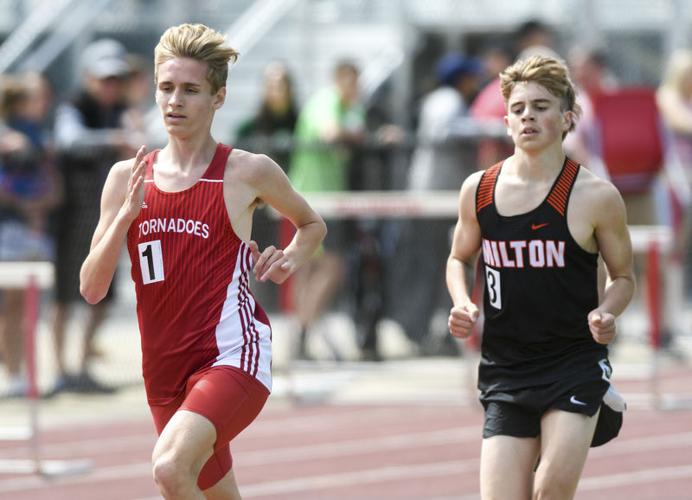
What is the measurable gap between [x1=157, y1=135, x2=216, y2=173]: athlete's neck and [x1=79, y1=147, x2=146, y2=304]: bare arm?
0.49 ft

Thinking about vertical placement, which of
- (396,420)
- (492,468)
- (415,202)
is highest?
(415,202)

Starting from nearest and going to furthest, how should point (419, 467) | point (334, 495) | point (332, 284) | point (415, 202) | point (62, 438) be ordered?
point (334, 495) < point (419, 467) < point (62, 438) < point (415, 202) < point (332, 284)

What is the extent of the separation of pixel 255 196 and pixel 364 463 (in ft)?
11.8

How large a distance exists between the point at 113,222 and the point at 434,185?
275 inches

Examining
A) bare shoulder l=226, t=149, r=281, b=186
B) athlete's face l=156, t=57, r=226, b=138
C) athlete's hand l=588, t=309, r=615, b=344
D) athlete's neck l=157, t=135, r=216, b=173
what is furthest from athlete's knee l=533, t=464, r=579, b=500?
athlete's face l=156, t=57, r=226, b=138

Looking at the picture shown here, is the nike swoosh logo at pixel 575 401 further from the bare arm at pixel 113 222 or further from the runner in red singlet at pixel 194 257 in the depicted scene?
the bare arm at pixel 113 222

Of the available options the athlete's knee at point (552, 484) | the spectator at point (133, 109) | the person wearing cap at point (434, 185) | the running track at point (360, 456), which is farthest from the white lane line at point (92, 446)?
the athlete's knee at point (552, 484)

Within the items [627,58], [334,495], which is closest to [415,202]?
[334,495]

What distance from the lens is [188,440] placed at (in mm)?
5102

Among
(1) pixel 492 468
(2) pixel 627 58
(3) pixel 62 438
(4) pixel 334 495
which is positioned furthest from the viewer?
(2) pixel 627 58

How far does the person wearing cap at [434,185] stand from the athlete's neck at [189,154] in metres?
6.42

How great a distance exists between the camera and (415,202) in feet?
35.9

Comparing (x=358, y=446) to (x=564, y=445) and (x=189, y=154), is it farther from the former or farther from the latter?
(x=189, y=154)

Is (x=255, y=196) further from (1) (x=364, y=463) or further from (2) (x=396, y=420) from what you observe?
(2) (x=396, y=420)
